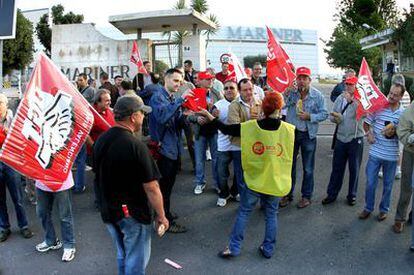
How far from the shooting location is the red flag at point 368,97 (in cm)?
527

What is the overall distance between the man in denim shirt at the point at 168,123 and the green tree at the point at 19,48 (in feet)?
59.4

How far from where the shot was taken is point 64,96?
3785 millimetres

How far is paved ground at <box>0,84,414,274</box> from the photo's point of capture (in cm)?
425

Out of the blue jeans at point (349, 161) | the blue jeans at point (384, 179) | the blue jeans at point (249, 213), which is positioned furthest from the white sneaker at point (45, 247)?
the blue jeans at point (384, 179)

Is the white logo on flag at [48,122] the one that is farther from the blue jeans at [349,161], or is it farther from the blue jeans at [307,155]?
the blue jeans at [349,161]

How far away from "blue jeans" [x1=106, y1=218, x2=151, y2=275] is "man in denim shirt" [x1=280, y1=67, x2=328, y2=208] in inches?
122

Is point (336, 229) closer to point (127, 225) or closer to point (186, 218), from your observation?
point (186, 218)

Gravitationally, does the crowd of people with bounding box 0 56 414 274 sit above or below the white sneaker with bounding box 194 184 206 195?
above

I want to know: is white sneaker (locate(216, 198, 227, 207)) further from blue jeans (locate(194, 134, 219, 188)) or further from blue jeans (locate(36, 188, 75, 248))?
blue jeans (locate(36, 188, 75, 248))

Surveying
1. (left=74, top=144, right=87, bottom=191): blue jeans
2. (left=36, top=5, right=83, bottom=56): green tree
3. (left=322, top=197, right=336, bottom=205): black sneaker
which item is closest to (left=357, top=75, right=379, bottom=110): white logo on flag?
(left=322, top=197, right=336, bottom=205): black sneaker

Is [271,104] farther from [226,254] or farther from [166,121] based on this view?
[226,254]

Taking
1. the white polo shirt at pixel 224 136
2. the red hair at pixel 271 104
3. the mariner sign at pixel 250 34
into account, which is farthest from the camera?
the mariner sign at pixel 250 34

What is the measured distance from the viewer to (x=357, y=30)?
36.6 metres

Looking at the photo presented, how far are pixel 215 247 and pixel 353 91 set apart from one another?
290cm
